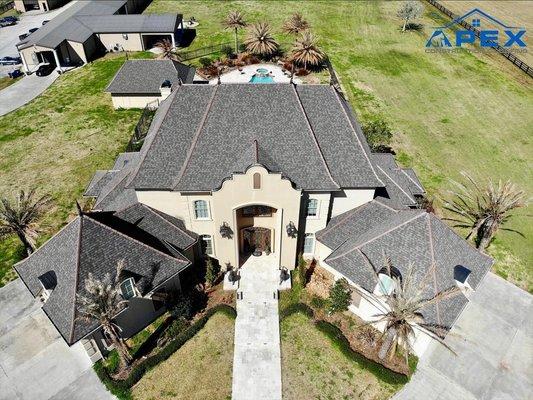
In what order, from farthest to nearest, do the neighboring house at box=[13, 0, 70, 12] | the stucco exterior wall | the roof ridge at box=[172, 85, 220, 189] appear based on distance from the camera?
1. the neighboring house at box=[13, 0, 70, 12]
2. the stucco exterior wall
3. the roof ridge at box=[172, 85, 220, 189]

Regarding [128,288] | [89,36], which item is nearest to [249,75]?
[89,36]

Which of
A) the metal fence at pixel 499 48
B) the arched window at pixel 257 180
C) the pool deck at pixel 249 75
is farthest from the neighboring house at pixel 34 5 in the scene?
the metal fence at pixel 499 48

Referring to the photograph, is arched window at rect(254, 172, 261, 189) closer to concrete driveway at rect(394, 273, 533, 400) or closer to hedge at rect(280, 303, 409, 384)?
hedge at rect(280, 303, 409, 384)

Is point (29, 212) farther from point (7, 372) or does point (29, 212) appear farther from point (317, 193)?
point (317, 193)

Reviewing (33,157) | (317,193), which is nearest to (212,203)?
(317,193)

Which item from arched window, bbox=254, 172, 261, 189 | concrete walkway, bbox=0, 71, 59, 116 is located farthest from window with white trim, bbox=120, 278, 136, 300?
concrete walkway, bbox=0, 71, 59, 116

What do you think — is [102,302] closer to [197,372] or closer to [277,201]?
[197,372]

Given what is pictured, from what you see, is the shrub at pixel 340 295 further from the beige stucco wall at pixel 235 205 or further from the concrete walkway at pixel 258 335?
the beige stucco wall at pixel 235 205
